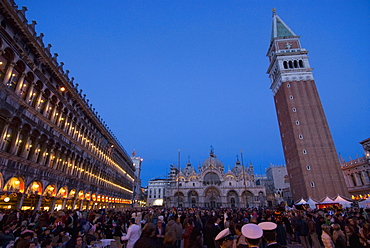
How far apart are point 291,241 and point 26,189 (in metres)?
19.1

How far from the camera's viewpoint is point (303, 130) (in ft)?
143

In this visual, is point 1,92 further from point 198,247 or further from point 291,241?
point 291,241

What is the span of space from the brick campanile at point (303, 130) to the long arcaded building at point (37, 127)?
125 ft

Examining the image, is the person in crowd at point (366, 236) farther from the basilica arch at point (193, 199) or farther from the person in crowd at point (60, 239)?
the basilica arch at point (193, 199)

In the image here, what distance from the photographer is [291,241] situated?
1391cm

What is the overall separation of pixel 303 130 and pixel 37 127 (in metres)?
44.9

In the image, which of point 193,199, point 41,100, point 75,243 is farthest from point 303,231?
point 193,199

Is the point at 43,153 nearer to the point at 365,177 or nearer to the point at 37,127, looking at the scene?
the point at 37,127

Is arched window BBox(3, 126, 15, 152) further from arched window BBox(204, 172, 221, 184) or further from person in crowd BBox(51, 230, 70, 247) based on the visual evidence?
arched window BBox(204, 172, 221, 184)

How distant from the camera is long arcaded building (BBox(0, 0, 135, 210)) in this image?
13773 mm

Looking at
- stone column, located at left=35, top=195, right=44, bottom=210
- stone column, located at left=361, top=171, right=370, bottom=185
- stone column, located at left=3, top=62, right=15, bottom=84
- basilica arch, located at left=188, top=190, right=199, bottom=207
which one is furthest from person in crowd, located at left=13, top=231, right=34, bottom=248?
basilica arch, located at left=188, top=190, right=199, bottom=207

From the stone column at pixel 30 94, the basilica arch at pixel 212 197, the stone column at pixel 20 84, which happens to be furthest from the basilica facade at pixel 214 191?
the stone column at pixel 20 84

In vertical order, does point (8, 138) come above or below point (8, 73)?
below

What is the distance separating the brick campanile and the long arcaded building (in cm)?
3810
